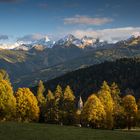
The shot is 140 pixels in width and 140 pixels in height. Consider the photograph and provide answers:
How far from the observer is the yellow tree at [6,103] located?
4053 inches

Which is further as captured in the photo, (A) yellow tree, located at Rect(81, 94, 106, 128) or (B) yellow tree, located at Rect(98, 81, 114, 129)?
(B) yellow tree, located at Rect(98, 81, 114, 129)

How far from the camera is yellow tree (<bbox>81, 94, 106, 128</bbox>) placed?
109812 mm

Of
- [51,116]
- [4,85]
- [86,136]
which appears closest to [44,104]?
[51,116]

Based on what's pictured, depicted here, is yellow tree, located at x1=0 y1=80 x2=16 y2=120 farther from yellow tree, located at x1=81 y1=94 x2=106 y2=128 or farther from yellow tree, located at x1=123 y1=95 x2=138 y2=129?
yellow tree, located at x1=123 y1=95 x2=138 y2=129

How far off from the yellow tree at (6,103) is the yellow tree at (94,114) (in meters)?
22.8

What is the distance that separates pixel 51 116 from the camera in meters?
121

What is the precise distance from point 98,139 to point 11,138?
1309cm

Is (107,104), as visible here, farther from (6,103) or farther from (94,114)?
(6,103)

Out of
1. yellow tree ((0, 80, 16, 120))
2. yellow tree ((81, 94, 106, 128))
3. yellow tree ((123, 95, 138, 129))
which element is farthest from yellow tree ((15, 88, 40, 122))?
yellow tree ((123, 95, 138, 129))

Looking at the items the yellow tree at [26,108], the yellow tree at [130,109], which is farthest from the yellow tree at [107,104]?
the yellow tree at [26,108]

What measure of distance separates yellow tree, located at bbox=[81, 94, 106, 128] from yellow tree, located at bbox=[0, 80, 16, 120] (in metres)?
22.8

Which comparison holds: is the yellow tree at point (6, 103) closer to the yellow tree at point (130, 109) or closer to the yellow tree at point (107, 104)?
the yellow tree at point (107, 104)

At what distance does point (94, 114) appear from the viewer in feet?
361

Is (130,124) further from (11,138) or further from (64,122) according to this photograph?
(11,138)
